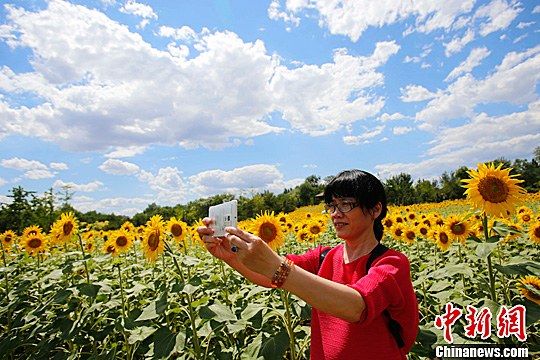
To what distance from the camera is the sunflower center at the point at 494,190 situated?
327 cm

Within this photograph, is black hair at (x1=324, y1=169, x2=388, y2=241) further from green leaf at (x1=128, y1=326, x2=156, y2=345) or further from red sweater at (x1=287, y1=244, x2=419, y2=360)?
green leaf at (x1=128, y1=326, x2=156, y2=345)

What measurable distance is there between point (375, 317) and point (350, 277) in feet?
1.08

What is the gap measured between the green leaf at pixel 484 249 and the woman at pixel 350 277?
824mm

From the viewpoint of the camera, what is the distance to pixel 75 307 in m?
4.16

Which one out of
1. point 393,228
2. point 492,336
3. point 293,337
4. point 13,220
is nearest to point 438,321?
point 492,336

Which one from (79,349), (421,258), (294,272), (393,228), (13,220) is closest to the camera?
(294,272)

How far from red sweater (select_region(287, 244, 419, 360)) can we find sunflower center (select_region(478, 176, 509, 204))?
1603 millimetres

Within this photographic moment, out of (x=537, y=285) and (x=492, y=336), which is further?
(x=537, y=285)

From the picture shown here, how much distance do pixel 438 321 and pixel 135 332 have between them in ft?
8.81

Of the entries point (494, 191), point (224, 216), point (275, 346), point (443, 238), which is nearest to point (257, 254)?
point (224, 216)

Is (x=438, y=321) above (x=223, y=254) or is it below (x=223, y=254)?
below

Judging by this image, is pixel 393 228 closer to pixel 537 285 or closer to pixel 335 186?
pixel 537 285
